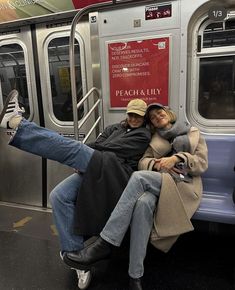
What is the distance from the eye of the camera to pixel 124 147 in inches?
91.4

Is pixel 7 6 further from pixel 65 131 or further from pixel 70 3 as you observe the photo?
pixel 65 131

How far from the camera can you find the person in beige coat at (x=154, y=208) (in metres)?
1.92

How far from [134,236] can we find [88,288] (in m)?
0.61

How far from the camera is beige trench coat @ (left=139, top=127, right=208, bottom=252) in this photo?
1.96 meters

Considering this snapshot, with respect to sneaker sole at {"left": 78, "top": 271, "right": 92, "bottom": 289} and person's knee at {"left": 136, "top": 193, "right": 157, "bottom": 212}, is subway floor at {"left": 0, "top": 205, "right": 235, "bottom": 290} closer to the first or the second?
sneaker sole at {"left": 78, "top": 271, "right": 92, "bottom": 289}

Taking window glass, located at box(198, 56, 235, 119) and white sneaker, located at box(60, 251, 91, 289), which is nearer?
white sneaker, located at box(60, 251, 91, 289)

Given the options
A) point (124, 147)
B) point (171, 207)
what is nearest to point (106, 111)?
point (124, 147)

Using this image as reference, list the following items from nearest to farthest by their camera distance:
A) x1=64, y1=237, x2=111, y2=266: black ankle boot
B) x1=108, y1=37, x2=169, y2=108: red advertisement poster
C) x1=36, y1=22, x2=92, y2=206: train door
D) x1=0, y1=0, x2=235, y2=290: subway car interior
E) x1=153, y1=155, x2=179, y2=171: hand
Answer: x1=64, y1=237, x2=111, y2=266: black ankle boot, x1=153, y1=155, x2=179, y2=171: hand, x1=0, y1=0, x2=235, y2=290: subway car interior, x1=108, y1=37, x2=169, y2=108: red advertisement poster, x1=36, y1=22, x2=92, y2=206: train door

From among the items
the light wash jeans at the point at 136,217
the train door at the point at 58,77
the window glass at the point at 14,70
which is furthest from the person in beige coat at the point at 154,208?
the window glass at the point at 14,70

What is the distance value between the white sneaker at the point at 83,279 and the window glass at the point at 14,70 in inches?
85.4

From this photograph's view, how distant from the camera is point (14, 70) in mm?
3523

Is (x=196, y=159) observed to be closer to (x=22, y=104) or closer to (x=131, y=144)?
(x=131, y=144)

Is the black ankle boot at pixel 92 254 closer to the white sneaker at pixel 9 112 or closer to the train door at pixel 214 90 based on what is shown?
the train door at pixel 214 90

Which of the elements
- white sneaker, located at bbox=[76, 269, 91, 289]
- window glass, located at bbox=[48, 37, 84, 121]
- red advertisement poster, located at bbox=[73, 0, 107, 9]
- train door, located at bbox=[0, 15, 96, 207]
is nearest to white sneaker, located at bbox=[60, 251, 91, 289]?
white sneaker, located at bbox=[76, 269, 91, 289]
